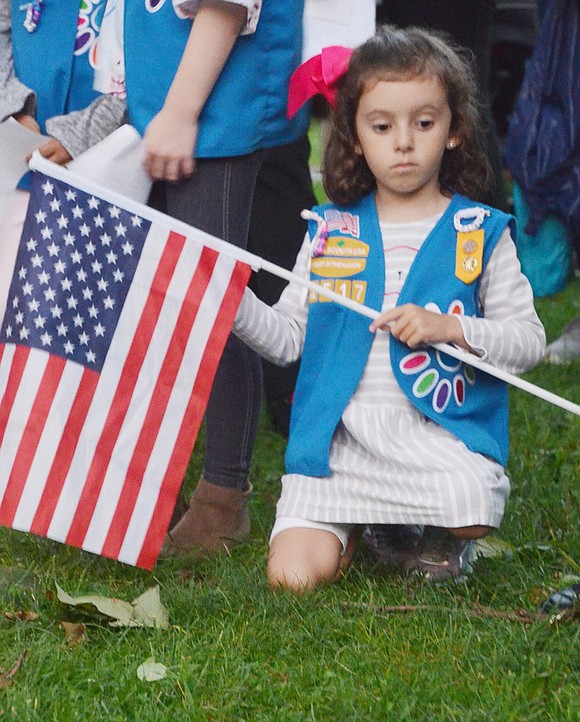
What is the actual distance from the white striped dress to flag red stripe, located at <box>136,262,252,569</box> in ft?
0.26

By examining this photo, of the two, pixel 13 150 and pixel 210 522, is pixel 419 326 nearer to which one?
pixel 210 522

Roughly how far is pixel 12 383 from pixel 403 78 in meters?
1.26

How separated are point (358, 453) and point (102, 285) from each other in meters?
0.79

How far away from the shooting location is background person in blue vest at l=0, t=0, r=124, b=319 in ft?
11.4

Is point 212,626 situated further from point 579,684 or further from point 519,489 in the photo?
point 519,489

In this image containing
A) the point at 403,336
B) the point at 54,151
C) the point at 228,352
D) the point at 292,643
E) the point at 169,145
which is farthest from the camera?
the point at 228,352

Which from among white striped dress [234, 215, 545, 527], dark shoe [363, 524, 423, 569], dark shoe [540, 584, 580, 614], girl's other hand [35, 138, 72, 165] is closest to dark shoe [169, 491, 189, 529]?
white striped dress [234, 215, 545, 527]

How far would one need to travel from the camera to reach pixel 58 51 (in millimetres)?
3543

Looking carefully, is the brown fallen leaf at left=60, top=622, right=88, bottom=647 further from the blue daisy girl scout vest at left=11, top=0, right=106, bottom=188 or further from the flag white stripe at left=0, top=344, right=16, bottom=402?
the blue daisy girl scout vest at left=11, top=0, right=106, bottom=188

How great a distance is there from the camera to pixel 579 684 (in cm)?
264

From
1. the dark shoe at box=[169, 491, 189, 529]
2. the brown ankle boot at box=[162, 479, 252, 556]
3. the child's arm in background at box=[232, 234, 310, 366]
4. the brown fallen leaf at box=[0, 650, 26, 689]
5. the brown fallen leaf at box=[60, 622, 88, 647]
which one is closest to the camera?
A: the brown fallen leaf at box=[0, 650, 26, 689]

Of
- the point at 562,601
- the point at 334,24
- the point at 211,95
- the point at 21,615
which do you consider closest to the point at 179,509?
the point at 21,615

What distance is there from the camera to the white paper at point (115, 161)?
3400 millimetres

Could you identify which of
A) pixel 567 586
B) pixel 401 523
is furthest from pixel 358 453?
pixel 567 586
